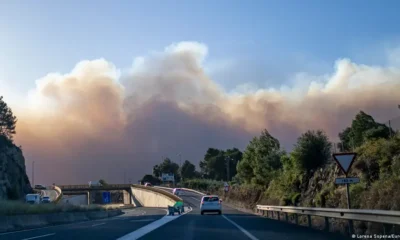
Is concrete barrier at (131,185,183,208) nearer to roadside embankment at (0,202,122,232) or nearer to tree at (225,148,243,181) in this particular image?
roadside embankment at (0,202,122,232)

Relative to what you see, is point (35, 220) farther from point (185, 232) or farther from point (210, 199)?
point (210, 199)

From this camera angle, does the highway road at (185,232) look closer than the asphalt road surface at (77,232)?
Yes

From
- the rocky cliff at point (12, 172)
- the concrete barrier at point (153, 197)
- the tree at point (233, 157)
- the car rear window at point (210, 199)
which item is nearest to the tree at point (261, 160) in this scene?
the car rear window at point (210, 199)

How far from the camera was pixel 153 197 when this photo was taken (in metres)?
114

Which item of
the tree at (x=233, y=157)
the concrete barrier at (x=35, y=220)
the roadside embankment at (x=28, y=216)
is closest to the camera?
the concrete barrier at (x=35, y=220)

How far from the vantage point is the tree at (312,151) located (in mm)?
41062

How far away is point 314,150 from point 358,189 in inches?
626

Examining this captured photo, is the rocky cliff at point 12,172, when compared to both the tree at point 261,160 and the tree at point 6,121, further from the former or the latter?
the tree at point 261,160

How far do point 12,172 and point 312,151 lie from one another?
77100 mm

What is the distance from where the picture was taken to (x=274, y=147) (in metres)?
70.5

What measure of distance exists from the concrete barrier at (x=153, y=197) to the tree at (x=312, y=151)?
54.0m

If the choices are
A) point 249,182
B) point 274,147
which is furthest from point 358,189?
point 249,182

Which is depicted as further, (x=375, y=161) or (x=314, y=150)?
(x=314, y=150)

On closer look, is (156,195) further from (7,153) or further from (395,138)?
(395,138)
